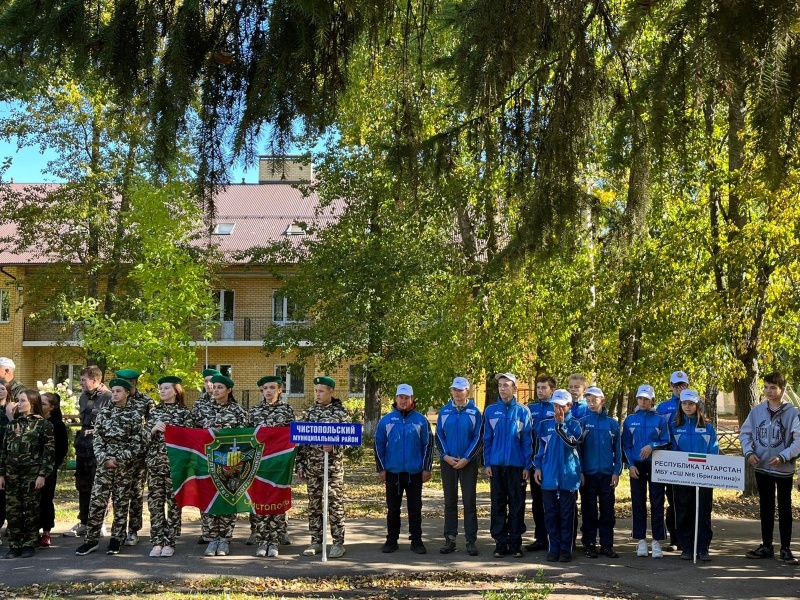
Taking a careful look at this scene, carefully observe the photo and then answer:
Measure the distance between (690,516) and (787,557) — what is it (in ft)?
3.55

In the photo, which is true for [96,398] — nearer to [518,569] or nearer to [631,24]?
[518,569]

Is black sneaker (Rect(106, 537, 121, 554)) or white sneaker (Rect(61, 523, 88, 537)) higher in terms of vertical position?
black sneaker (Rect(106, 537, 121, 554))

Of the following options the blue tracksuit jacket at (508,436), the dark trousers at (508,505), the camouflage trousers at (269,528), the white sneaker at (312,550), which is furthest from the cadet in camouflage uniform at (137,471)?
the dark trousers at (508,505)

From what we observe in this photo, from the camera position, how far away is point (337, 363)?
92.4 feet

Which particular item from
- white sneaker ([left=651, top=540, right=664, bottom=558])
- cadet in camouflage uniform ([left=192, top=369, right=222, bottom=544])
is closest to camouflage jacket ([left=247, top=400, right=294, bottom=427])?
cadet in camouflage uniform ([left=192, top=369, right=222, bottom=544])

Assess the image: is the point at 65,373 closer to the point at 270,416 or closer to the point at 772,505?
the point at 270,416

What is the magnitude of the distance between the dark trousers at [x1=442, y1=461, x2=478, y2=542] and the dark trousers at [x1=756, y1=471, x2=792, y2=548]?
3235 millimetres

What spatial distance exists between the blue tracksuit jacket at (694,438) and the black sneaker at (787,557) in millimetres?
1259

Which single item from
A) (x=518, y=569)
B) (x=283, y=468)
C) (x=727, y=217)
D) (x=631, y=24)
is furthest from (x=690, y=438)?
(x=727, y=217)

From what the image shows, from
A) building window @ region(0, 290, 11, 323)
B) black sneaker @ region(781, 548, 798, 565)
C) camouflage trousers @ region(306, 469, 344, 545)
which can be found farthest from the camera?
building window @ region(0, 290, 11, 323)

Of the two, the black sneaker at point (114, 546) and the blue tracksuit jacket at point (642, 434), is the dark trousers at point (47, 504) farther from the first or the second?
the blue tracksuit jacket at point (642, 434)

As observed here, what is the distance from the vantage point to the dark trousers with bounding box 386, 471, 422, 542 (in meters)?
10.4

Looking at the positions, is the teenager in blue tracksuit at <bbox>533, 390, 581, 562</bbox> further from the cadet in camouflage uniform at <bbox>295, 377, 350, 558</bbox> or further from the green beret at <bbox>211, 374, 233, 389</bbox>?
the green beret at <bbox>211, 374, 233, 389</bbox>

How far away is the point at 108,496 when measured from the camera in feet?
33.7
